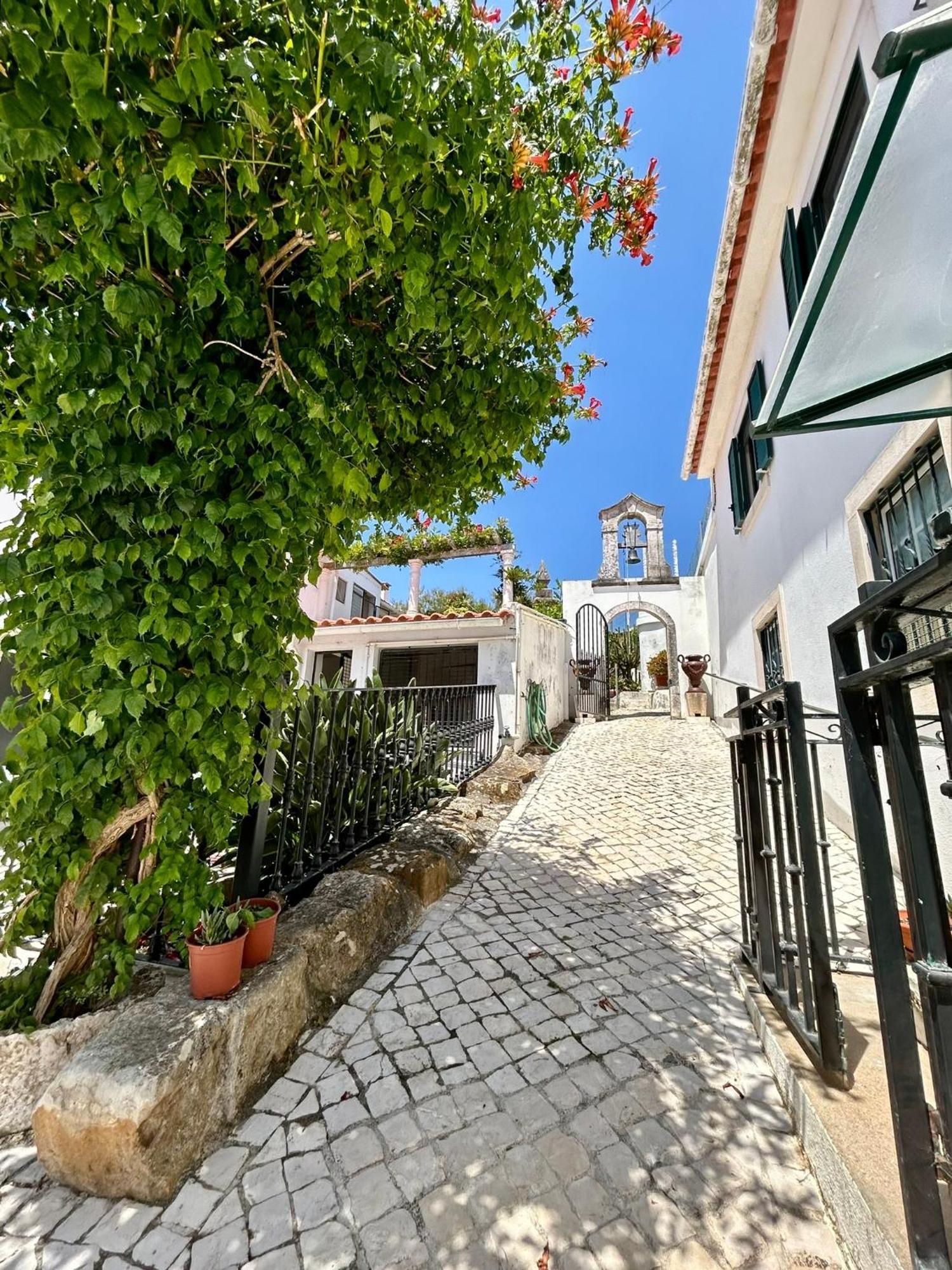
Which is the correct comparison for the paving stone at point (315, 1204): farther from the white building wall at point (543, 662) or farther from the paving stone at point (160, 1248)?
the white building wall at point (543, 662)

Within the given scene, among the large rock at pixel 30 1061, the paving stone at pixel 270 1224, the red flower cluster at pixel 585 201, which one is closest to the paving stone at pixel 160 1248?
the paving stone at pixel 270 1224

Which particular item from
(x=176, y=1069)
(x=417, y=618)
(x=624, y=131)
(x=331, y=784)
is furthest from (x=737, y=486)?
(x=176, y=1069)

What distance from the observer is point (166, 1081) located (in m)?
1.45

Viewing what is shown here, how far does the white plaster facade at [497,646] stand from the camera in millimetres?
8828

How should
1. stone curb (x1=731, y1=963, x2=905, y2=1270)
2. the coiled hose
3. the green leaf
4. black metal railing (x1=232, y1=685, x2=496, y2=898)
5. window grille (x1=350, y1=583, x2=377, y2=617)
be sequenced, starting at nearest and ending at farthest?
stone curb (x1=731, y1=963, x2=905, y2=1270)
the green leaf
black metal railing (x1=232, y1=685, x2=496, y2=898)
the coiled hose
window grille (x1=350, y1=583, x2=377, y2=617)

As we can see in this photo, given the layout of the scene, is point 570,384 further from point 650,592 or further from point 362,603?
Answer: point 362,603

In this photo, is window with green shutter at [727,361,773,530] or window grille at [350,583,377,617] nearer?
window with green shutter at [727,361,773,530]

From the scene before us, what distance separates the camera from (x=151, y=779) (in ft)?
5.52

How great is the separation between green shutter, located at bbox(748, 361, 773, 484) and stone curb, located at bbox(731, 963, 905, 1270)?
5.61 m

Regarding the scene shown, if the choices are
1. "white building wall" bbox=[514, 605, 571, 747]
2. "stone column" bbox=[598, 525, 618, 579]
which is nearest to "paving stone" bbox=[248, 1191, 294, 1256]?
"white building wall" bbox=[514, 605, 571, 747]

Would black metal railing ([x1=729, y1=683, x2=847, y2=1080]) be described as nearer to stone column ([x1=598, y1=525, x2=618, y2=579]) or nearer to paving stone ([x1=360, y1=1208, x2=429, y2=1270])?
paving stone ([x1=360, y1=1208, x2=429, y2=1270])

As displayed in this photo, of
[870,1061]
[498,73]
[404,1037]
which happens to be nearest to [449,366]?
[498,73]

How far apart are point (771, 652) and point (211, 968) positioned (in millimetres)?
6694

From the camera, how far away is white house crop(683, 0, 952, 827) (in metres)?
3.08
